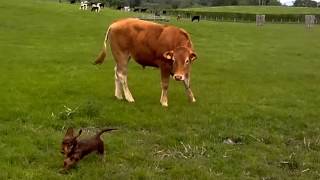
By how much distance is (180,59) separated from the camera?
12227 mm

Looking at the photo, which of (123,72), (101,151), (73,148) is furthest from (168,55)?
(73,148)

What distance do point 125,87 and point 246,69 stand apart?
899cm

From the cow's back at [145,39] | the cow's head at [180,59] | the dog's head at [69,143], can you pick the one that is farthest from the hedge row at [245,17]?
the dog's head at [69,143]

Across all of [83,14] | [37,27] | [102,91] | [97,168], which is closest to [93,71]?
[102,91]

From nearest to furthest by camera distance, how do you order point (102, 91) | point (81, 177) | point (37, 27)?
1. point (81, 177)
2. point (102, 91)
3. point (37, 27)

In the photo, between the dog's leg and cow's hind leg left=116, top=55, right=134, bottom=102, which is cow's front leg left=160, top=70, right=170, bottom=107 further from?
the dog's leg

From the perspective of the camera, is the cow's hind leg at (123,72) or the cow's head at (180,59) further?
the cow's hind leg at (123,72)

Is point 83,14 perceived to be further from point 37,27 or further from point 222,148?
point 222,148

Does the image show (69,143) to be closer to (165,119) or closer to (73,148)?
(73,148)

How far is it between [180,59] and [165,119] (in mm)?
1385

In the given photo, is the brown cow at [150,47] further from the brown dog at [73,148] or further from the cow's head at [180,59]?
the brown dog at [73,148]

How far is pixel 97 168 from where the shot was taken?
8531 millimetres

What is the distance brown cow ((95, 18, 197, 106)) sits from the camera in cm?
1267

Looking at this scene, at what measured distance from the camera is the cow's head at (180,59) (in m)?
12.2
